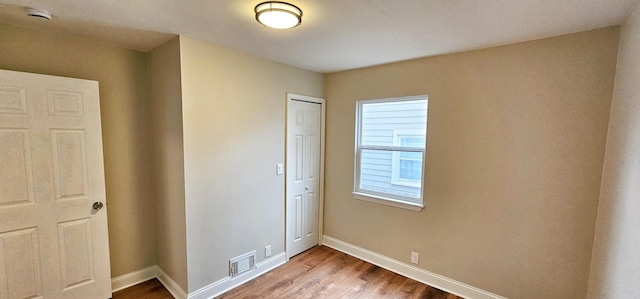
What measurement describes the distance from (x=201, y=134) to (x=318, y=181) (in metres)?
1.71

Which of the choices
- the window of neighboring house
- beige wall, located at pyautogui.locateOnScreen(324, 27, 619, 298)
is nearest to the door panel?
beige wall, located at pyautogui.locateOnScreen(324, 27, 619, 298)

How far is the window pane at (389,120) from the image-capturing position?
2.72 meters

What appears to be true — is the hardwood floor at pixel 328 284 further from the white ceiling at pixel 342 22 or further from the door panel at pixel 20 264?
the white ceiling at pixel 342 22

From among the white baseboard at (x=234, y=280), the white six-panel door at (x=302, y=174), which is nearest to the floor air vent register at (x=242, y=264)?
the white baseboard at (x=234, y=280)

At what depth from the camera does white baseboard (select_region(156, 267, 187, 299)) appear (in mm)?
2323

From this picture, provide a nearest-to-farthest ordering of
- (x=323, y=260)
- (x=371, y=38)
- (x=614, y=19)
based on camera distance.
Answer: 1. (x=614, y=19)
2. (x=371, y=38)
3. (x=323, y=260)

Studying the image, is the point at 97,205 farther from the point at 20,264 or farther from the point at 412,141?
the point at 412,141

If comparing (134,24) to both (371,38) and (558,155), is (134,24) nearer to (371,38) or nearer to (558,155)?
(371,38)

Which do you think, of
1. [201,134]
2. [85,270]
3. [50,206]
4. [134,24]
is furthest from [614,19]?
[85,270]

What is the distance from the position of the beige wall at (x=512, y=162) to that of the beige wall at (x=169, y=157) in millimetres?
2088

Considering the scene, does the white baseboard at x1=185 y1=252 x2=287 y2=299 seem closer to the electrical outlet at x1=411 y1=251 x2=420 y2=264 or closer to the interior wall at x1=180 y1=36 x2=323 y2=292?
the interior wall at x1=180 y1=36 x2=323 y2=292

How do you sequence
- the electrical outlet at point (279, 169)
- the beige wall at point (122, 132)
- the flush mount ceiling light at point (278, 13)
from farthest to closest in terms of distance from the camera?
the electrical outlet at point (279, 169) < the beige wall at point (122, 132) < the flush mount ceiling light at point (278, 13)

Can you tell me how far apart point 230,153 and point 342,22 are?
157 cm

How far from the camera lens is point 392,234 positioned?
291cm
